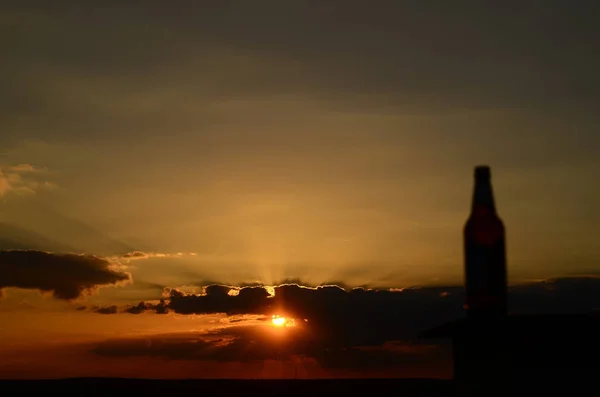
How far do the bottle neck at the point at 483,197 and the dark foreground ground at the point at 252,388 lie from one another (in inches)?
178

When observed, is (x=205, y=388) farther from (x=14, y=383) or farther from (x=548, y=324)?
(x=548, y=324)

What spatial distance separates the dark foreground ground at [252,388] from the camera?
14969mm

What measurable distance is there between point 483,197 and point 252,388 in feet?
25.8

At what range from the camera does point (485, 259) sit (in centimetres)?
1110

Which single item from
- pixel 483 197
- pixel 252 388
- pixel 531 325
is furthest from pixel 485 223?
pixel 252 388

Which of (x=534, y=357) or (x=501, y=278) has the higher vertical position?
(x=501, y=278)

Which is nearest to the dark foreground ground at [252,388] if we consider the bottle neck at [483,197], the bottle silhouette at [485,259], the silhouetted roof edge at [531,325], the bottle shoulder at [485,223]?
the bottle silhouette at [485,259]

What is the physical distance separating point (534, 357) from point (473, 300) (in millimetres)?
1517

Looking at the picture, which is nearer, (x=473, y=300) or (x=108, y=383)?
(x=473, y=300)

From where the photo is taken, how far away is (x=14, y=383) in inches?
790

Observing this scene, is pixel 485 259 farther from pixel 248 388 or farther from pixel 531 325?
pixel 248 388

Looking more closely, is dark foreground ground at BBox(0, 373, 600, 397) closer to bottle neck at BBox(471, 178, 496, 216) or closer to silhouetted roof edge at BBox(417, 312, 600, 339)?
silhouetted roof edge at BBox(417, 312, 600, 339)

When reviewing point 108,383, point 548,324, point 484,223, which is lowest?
point 108,383

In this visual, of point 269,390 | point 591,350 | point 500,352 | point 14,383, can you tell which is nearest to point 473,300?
point 500,352
